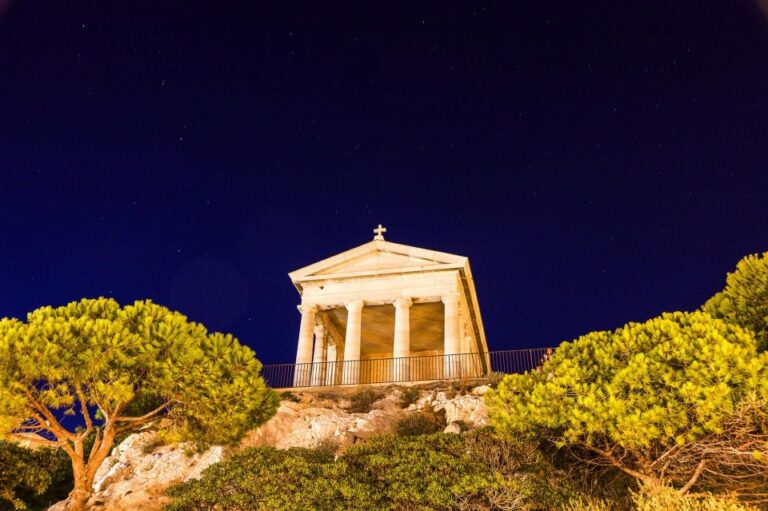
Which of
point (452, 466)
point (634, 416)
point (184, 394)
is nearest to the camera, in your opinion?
point (634, 416)

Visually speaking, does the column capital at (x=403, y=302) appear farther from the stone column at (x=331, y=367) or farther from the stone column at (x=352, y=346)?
the stone column at (x=331, y=367)

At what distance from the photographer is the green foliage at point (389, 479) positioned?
12500 mm

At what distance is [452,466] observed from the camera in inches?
508

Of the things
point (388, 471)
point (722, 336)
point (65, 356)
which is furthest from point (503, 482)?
point (65, 356)

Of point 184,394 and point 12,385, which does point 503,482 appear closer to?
point 184,394

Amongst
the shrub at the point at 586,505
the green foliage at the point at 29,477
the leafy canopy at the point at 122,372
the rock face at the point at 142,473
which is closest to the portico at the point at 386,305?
the rock face at the point at 142,473

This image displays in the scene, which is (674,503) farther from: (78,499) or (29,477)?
(29,477)

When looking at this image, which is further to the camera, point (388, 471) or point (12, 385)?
point (12, 385)

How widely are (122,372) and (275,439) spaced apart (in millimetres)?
5814

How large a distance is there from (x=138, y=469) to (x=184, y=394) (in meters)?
4.26

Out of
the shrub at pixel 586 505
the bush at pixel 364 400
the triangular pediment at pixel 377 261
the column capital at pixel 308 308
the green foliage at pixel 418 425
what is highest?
the triangular pediment at pixel 377 261

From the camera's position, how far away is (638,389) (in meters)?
12.4

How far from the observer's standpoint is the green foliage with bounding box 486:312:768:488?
1159cm

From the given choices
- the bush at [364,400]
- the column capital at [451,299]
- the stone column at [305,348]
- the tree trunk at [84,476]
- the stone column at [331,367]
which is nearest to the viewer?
the tree trunk at [84,476]
